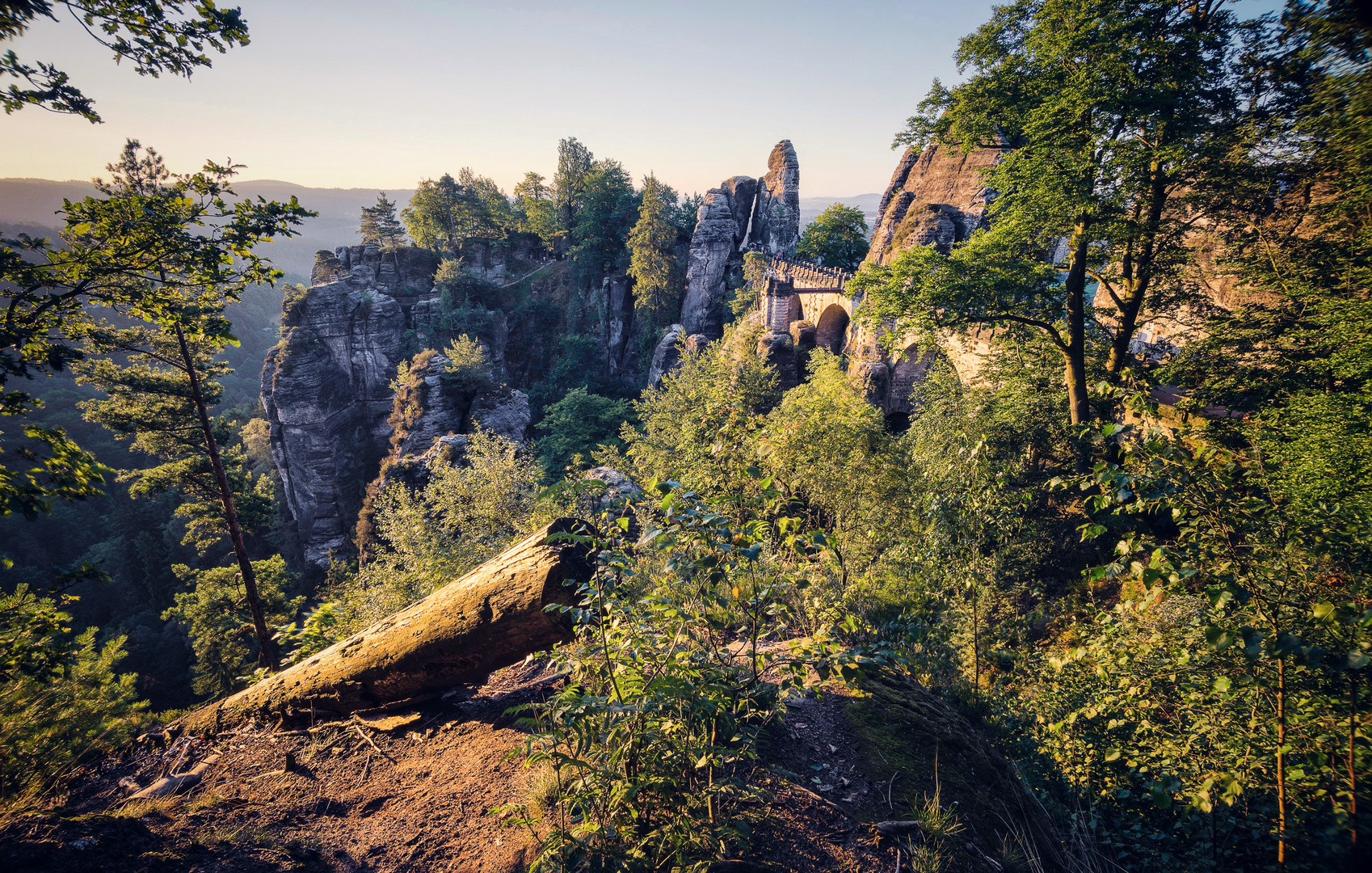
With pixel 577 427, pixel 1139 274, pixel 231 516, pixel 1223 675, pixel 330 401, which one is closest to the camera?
pixel 1223 675

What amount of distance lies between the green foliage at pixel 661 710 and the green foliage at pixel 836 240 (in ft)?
125

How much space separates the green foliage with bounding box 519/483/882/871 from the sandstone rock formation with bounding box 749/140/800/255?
36563 mm

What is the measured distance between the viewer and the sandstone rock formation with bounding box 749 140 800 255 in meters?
36.2

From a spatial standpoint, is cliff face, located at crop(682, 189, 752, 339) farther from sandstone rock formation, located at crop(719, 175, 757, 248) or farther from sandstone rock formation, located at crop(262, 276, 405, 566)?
sandstone rock formation, located at crop(262, 276, 405, 566)

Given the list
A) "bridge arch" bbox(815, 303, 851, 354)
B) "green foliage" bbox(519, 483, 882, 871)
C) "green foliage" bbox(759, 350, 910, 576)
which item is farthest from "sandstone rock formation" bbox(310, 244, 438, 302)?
"green foliage" bbox(519, 483, 882, 871)

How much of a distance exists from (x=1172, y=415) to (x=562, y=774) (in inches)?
560

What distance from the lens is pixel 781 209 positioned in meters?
36.2

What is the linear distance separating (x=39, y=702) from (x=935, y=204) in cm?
3107

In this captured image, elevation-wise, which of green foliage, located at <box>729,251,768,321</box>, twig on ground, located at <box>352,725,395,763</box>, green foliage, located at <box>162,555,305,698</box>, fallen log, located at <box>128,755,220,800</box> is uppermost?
green foliage, located at <box>729,251,768,321</box>

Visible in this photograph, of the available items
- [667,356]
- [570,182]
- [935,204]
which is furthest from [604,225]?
[935,204]

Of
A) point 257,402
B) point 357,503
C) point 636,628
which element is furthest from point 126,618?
point 636,628

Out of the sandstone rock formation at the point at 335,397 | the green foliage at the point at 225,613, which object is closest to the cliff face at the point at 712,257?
the sandstone rock formation at the point at 335,397

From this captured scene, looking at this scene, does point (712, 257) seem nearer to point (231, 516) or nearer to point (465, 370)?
point (465, 370)

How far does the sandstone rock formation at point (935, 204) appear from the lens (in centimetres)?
2114
